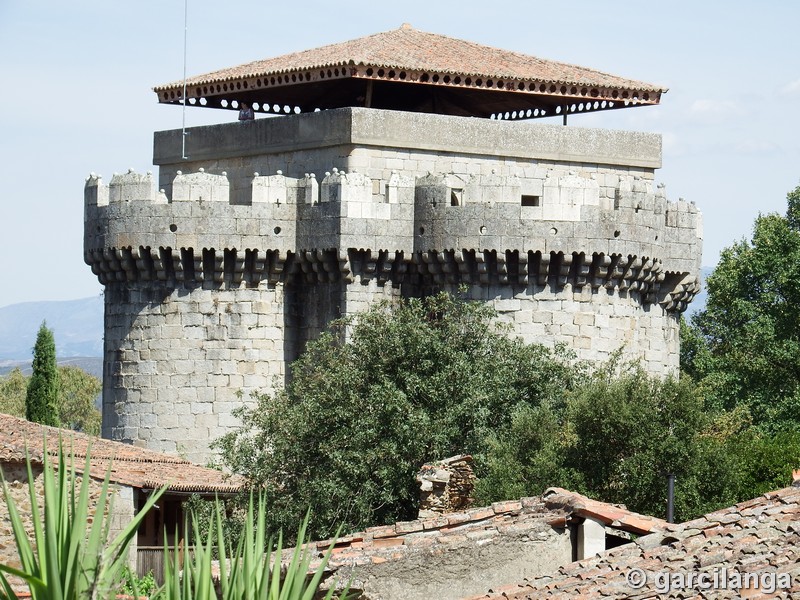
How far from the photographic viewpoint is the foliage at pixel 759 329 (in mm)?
42094

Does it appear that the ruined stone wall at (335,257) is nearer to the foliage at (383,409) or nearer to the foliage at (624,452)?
the foliage at (383,409)

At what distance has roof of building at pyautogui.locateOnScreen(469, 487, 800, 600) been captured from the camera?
1479cm

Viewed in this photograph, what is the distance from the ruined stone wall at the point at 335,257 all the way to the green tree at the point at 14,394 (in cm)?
3734

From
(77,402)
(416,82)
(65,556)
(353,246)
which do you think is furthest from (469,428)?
(77,402)

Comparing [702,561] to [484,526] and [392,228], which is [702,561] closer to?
[484,526]

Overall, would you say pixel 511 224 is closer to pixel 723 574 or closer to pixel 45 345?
pixel 723 574

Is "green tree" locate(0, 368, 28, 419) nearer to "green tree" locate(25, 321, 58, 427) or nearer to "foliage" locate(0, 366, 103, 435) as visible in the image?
"foliage" locate(0, 366, 103, 435)

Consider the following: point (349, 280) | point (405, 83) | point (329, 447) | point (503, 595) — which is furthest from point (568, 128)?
point (503, 595)

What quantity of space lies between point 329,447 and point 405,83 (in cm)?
899

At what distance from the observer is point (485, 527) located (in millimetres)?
17859

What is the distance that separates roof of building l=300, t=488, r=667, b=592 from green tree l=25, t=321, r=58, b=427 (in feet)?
81.3

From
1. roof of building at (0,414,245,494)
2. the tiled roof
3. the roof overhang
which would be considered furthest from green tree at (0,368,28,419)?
the tiled roof

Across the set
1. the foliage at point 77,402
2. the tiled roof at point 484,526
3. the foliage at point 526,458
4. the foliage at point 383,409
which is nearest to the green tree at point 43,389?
the foliage at point 383,409

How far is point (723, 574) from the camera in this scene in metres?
15.0
